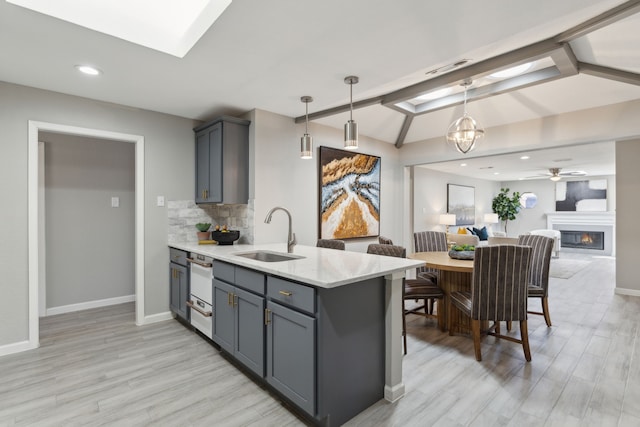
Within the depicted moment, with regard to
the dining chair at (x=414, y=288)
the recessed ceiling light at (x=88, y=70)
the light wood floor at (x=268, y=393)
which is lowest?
the light wood floor at (x=268, y=393)

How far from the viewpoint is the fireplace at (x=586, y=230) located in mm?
9219

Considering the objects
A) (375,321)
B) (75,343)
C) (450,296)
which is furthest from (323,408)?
(75,343)

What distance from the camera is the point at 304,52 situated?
7.55 ft

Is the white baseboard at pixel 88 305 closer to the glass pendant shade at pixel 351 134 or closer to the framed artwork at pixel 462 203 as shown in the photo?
the glass pendant shade at pixel 351 134

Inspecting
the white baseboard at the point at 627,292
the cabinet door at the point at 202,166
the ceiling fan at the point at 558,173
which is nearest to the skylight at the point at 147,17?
the cabinet door at the point at 202,166

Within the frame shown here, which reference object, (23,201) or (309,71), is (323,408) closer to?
(309,71)

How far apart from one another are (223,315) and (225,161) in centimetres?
167

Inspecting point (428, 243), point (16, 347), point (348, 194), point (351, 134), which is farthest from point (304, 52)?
point (16, 347)

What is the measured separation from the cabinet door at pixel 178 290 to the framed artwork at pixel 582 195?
37.4 feet

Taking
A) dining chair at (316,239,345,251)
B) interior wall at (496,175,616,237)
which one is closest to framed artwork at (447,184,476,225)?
interior wall at (496,175,616,237)

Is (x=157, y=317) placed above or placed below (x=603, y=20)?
below

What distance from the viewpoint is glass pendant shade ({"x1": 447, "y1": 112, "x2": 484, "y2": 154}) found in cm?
324

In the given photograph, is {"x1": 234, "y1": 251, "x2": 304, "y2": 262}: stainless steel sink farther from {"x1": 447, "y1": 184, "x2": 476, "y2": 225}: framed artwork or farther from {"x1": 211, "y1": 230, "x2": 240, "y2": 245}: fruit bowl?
{"x1": 447, "y1": 184, "x2": 476, "y2": 225}: framed artwork

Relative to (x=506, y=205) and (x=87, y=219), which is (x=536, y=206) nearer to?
(x=506, y=205)
